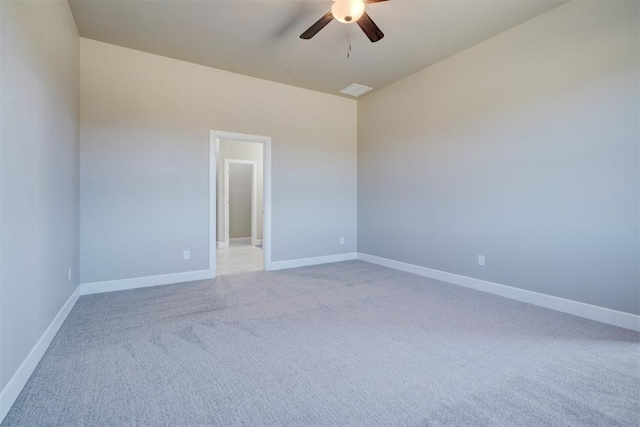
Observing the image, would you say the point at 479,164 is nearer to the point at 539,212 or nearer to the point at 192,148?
the point at 539,212

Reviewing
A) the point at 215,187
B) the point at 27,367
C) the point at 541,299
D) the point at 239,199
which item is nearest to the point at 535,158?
the point at 541,299

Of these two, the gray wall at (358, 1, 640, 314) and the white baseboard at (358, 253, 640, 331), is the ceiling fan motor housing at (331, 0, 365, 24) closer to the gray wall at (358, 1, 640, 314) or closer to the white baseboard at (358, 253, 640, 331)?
the gray wall at (358, 1, 640, 314)

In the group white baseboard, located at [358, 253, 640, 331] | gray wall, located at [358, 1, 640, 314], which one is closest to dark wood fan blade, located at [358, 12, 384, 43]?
gray wall, located at [358, 1, 640, 314]

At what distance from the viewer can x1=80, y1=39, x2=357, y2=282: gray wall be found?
3.46m

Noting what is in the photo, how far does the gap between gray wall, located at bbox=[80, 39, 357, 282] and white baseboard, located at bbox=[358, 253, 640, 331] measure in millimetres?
→ 2005

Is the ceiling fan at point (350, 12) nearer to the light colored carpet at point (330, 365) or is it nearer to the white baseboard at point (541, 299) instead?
the light colored carpet at point (330, 365)

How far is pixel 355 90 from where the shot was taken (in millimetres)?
4953

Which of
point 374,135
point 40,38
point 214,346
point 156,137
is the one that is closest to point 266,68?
point 156,137

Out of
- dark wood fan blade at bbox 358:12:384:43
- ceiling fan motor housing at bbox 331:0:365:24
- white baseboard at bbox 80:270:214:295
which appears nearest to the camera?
ceiling fan motor housing at bbox 331:0:365:24

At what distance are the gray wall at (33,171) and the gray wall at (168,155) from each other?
597mm

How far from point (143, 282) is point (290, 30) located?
3499 millimetres

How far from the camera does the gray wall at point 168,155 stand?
11.4ft

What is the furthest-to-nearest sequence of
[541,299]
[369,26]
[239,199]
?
1. [239,199]
2. [541,299]
3. [369,26]

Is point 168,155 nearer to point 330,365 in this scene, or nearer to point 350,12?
point 350,12
